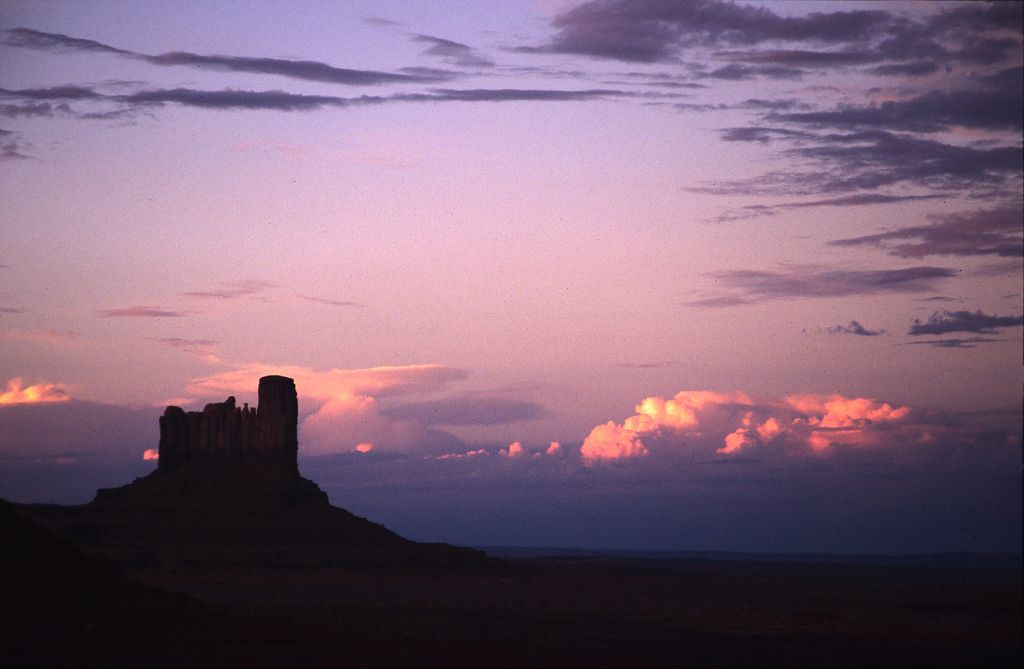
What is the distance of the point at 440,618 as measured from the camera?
8625cm

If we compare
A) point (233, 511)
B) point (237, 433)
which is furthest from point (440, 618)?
point (237, 433)

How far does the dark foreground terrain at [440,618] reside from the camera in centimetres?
4933

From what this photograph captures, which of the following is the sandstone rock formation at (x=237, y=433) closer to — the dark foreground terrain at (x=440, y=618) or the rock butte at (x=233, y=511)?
the rock butte at (x=233, y=511)

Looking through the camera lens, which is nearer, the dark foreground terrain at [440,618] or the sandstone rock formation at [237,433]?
the dark foreground terrain at [440,618]

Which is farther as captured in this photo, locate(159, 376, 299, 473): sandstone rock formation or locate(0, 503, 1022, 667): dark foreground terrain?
locate(159, 376, 299, 473): sandstone rock formation

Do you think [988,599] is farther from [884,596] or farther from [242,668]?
[242,668]

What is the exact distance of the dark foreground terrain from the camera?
49325mm

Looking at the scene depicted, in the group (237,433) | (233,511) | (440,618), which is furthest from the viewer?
(237,433)

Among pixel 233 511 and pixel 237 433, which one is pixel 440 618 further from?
pixel 237 433

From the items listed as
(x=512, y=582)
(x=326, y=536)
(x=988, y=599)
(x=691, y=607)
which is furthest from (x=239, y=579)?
(x=988, y=599)

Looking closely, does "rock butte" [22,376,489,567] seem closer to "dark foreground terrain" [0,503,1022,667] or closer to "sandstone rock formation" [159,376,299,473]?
"sandstone rock formation" [159,376,299,473]

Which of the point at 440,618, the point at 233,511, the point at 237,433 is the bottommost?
the point at 440,618

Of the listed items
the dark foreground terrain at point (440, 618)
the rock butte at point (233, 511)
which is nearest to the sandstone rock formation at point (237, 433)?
the rock butte at point (233, 511)

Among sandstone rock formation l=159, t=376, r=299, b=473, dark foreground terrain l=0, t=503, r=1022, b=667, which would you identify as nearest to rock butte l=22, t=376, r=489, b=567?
sandstone rock formation l=159, t=376, r=299, b=473
